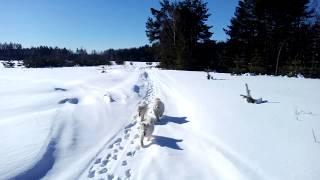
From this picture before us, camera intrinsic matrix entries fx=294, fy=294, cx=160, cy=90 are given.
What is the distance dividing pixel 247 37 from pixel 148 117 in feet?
107

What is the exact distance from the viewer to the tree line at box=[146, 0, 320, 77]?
107 ft

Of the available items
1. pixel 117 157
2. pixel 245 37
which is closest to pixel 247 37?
pixel 245 37

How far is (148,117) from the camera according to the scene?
7961 mm

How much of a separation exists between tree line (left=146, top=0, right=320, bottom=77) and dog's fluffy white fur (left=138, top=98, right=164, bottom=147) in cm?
1988

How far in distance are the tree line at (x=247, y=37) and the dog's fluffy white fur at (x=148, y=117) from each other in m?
19.9

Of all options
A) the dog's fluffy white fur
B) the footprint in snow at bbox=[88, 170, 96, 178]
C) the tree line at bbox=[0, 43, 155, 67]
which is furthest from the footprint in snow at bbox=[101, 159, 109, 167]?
the tree line at bbox=[0, 43, 155, 67]

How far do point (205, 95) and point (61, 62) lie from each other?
7228 centimetres

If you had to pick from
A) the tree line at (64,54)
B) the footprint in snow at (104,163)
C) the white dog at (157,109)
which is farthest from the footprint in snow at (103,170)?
the tree line at (64,54)

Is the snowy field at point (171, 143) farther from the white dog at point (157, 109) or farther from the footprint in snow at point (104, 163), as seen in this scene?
the white dog at point (157, 109)

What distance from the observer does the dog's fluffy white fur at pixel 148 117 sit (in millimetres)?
7215

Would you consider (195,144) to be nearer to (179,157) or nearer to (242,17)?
(179,157)

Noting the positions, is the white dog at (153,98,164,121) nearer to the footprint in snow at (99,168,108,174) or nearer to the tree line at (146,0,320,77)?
the footprint in snow at (99,168,108,174)

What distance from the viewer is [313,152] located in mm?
5312

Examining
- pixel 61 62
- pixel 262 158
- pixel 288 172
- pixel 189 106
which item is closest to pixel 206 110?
pixel 189 106
